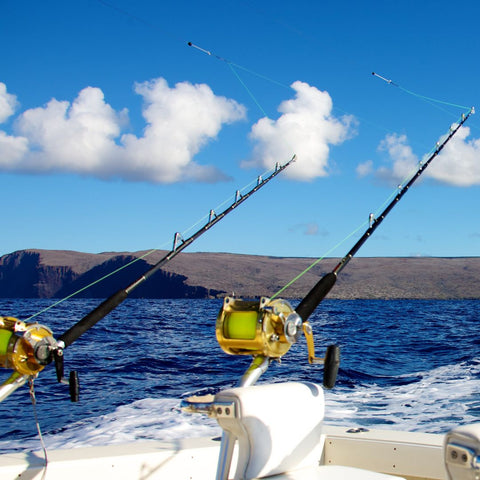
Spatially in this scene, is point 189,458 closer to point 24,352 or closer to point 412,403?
point 24,352

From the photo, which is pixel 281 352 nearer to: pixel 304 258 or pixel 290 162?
pixel 290 162

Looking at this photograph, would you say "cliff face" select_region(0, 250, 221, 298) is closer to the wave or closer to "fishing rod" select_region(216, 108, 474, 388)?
the wave

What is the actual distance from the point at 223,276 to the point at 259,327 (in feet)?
455

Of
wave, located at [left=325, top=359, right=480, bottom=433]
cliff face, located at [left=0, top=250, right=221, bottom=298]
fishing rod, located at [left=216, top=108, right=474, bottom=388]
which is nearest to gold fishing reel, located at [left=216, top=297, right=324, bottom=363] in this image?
fishing rod, located at [left=216, top=108, right=474, bottom=388]

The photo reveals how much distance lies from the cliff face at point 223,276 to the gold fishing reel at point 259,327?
122 meters

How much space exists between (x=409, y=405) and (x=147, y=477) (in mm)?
6522

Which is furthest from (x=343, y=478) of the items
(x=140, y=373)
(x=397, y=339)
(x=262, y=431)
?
(x=397, y=339)

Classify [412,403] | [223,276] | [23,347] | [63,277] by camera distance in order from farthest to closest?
1. [63,277]
2. [223,276]
3. [412,403]
4. [23,347]

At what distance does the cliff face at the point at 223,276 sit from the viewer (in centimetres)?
13725

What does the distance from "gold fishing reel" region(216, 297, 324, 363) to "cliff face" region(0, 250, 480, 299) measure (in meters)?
122

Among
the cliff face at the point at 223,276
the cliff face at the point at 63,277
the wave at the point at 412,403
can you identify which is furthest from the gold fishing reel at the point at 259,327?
the cliff face at the point at 63,277

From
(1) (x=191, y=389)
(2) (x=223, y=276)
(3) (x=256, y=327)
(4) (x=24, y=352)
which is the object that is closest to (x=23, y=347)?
(4) (x=24, y=352)

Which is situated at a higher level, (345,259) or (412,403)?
(345,259)

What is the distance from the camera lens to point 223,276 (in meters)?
141
